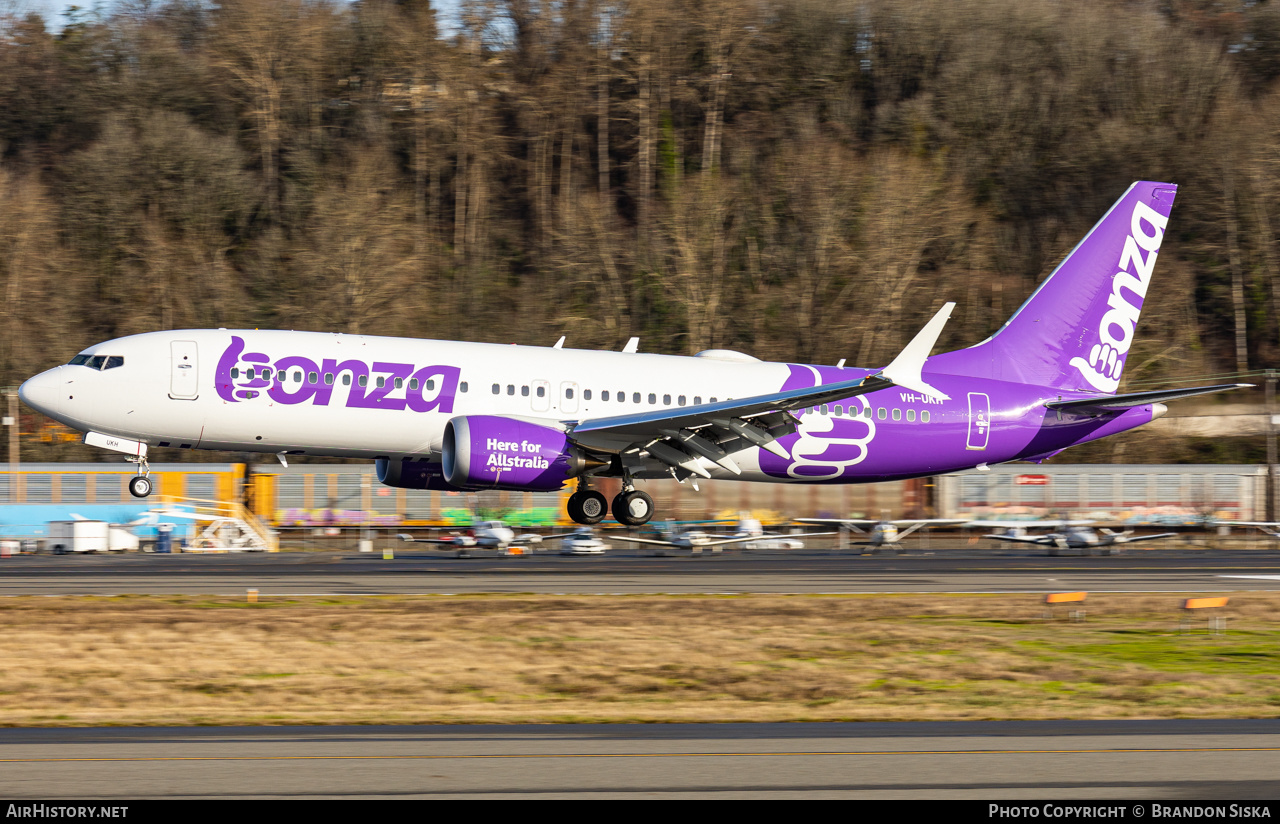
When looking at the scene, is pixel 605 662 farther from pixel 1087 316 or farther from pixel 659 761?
pixel 1087 316

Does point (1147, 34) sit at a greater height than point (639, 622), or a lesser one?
greater

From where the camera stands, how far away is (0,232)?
66.1 meters

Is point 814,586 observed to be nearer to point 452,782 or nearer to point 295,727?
point 295,727

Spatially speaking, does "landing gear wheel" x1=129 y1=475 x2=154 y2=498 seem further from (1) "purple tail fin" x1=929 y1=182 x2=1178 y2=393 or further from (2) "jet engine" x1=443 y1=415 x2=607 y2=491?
(1) "purple tail fin" x1=929 y1=182 x2=1178 y2=393

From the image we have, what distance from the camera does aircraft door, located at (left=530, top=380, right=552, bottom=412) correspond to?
29859 mm

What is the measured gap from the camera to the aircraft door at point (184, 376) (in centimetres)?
2823

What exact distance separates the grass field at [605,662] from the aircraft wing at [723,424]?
5.33m

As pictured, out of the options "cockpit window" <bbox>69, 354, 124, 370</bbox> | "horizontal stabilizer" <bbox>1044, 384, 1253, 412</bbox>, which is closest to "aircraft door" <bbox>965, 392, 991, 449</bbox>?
"horizontal stabilizer" <bbox>1044, 384, 1253, 412</bbox>

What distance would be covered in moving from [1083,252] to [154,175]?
53.3 m

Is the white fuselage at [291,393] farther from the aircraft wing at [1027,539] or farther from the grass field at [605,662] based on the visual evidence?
the aircraft wing at [1027,539]

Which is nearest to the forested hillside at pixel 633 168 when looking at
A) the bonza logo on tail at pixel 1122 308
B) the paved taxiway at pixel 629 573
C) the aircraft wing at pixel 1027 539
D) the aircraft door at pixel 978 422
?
the aircraft wing at pixel 1027 539

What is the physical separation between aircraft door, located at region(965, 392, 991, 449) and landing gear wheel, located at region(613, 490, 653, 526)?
8317 millimetres

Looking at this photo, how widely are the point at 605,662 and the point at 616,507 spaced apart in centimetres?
1218

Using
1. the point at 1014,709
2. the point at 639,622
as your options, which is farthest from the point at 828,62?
the point at 1014,709
